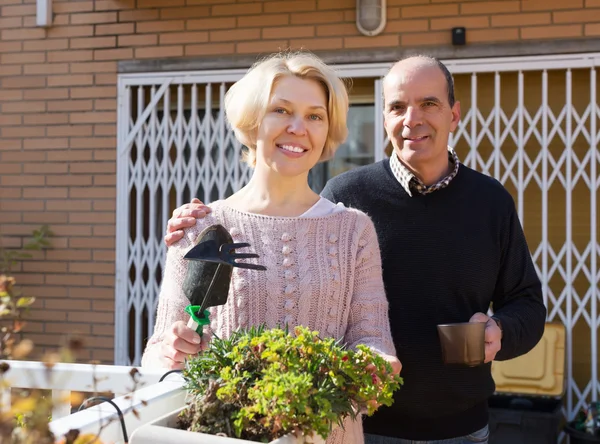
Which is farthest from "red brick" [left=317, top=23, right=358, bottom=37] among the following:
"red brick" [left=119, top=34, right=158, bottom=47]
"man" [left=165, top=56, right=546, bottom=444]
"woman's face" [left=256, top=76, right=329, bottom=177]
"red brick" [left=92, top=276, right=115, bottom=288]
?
"woman's face" [left=256, top=76, right=329, bottom=177]

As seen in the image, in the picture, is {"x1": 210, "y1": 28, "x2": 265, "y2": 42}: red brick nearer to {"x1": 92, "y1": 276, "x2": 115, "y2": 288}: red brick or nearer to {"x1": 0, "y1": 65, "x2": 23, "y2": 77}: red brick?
{"x1": 0, "y1": 65, "x2": 23, "y2": 77}: red brick

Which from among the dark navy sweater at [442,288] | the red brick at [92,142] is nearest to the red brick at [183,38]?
the red brick at [92,142]

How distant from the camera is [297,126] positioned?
74.3 inches

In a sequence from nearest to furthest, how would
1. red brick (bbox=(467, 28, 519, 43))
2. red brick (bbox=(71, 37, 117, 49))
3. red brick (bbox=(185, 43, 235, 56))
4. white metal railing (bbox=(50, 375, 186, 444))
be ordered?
white metal railing (bbox=(50, 375, 186, 444))
red brick (bbox=(467, 28, 519, 43))
red brick (bbox=(185, 43, 235, 56))
red brick (bbox=(71, 37, 117, 49))

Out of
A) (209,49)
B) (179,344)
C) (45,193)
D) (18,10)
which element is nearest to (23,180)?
(45,193)

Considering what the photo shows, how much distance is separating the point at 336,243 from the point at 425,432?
0.75 m

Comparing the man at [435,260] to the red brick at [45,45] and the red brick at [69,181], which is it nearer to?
the red brick at [69,181]

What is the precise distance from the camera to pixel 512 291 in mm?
2439

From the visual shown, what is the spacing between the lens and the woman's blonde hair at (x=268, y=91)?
6.25 feet

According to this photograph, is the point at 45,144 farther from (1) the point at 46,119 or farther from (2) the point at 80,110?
(2) the point at 80,110

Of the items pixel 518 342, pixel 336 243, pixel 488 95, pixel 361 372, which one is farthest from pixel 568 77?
pixel 361 372

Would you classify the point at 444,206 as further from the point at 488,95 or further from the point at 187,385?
the point at 488,95

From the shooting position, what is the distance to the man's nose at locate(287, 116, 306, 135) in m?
1.88

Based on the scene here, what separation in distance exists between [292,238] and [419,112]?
71 cm
